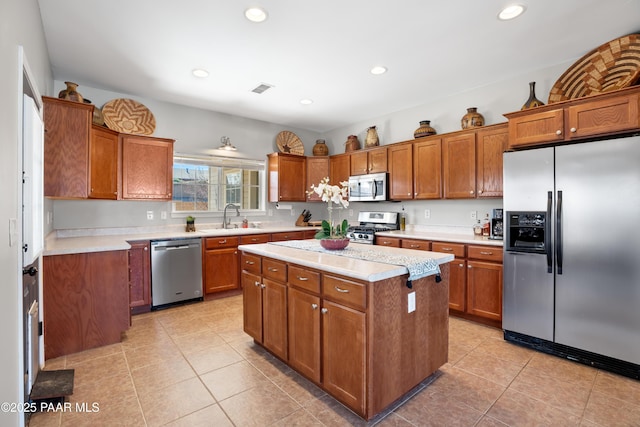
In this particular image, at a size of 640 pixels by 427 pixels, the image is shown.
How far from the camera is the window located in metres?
4.68

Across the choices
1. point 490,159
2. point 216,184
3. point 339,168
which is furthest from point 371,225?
point 216,184

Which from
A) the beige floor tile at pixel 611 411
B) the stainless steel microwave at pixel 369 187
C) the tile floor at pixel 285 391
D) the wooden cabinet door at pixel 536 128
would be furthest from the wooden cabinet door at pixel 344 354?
the stainless steel microwave at pixel 369 187

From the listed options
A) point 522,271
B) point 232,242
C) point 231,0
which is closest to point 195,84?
point 231,0

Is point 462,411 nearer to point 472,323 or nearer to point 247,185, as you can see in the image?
point 472,323

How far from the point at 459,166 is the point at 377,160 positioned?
1320 millimetres

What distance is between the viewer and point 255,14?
242cm

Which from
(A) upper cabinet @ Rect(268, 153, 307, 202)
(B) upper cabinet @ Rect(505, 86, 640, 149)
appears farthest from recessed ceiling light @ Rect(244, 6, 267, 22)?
(A) upper cabinet @ Rect(268, 153, 307, 202)

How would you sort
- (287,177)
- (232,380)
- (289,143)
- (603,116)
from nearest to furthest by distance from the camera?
(232,380) → (603,116) → (287,177) → (289,143)

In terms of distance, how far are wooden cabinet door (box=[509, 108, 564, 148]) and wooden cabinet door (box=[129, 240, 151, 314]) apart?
422 centimetres

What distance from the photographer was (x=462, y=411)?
1.93m

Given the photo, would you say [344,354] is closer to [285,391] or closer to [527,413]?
[285,391]

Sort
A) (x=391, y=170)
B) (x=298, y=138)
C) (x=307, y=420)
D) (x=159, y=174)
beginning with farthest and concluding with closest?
(x=298, y=138)
(x=391, y=170)
(x=159, y=174)
(x=307, y=420)

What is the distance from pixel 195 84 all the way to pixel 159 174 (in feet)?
4.18

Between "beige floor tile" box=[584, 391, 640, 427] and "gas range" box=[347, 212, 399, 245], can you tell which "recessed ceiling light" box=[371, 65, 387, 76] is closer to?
"gas range" box=[347, 212, 399, 245]
